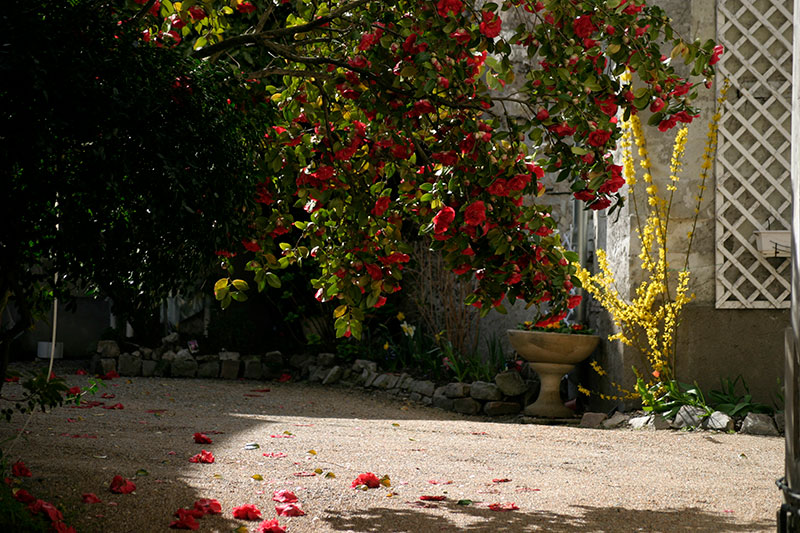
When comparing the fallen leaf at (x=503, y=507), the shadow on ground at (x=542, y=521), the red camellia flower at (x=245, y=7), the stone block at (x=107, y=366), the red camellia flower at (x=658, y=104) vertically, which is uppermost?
the red camellia flower at (x=245, y=7)

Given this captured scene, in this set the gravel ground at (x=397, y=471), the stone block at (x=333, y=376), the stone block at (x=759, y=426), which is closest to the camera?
the gravel ground at (x=397, y=471)

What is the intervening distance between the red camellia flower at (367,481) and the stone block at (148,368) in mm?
5257

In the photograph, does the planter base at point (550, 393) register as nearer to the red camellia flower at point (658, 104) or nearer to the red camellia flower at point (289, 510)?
the red camellia flower at point (289, 510)

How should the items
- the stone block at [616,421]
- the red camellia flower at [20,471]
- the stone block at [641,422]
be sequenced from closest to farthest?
the red camellia flower at [20,471] → the stone block at [641,422] → the stone block at [616,421]

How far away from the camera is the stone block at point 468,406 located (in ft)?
21.6

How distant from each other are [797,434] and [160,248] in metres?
1.73

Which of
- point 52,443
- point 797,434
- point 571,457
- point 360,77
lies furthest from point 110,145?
point 571,457

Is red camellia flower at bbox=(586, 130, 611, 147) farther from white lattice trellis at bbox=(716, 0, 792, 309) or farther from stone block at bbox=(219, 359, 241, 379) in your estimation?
stone block at bbox=(219, 359, 241, 379)

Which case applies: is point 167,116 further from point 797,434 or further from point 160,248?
point 797,434

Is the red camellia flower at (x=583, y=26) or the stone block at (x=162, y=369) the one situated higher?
the red camellia flower at (x=583, y=26)

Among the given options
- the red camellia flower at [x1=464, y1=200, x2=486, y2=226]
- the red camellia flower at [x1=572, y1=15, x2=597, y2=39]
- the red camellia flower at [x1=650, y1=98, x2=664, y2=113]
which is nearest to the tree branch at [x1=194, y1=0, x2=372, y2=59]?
the red camellia flower at [x1=572, y1=15, x2=597, y2=39]

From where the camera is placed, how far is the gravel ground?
2709mm

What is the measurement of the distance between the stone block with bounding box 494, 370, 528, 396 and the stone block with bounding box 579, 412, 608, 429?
32.3 inches

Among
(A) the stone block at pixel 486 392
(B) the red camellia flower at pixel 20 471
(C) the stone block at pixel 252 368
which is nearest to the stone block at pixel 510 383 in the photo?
(A) the stone block at pixel 486 392
